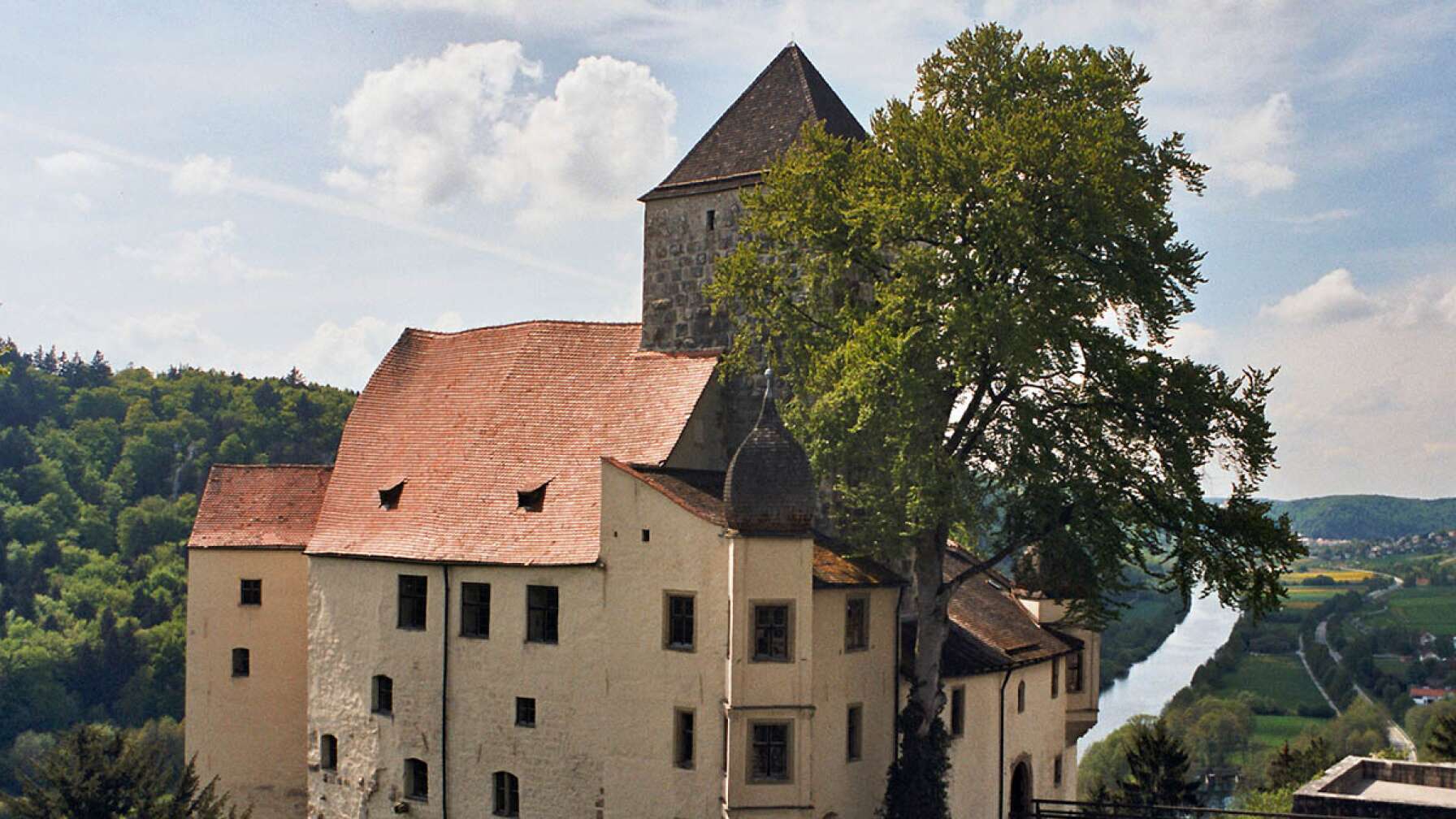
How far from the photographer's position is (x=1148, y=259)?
98.6ft

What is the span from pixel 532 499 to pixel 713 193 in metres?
8.82

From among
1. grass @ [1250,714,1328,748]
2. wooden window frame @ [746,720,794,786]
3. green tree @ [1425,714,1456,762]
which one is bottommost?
grass @ [1250,714,1328,748]

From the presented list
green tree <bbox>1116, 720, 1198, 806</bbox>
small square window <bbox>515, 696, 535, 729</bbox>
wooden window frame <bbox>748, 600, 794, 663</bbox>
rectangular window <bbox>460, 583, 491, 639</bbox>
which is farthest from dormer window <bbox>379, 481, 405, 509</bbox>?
green tree <bbox>1116, 720, 1198, 806</bbox>

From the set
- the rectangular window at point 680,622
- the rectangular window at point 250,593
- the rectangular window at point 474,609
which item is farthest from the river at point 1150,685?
the rectangular window at point 680,622

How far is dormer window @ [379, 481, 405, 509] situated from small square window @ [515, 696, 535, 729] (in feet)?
21.2

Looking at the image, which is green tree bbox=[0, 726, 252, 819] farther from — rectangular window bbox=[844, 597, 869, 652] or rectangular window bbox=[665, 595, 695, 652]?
rectangular window bbox=[844, 597, 869, 652]

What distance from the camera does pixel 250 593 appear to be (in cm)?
3894

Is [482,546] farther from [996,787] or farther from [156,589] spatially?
[156,589]

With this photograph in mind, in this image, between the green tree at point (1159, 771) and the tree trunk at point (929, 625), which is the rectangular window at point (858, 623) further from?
the green tree at point (1159, 771)

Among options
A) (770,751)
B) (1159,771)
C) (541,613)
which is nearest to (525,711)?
(541,613)

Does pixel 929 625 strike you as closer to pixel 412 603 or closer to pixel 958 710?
pixel 958 710

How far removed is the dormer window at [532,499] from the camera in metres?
33.4

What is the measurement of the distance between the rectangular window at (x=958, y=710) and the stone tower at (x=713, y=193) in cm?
973

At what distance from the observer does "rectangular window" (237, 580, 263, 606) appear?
38.8 m
